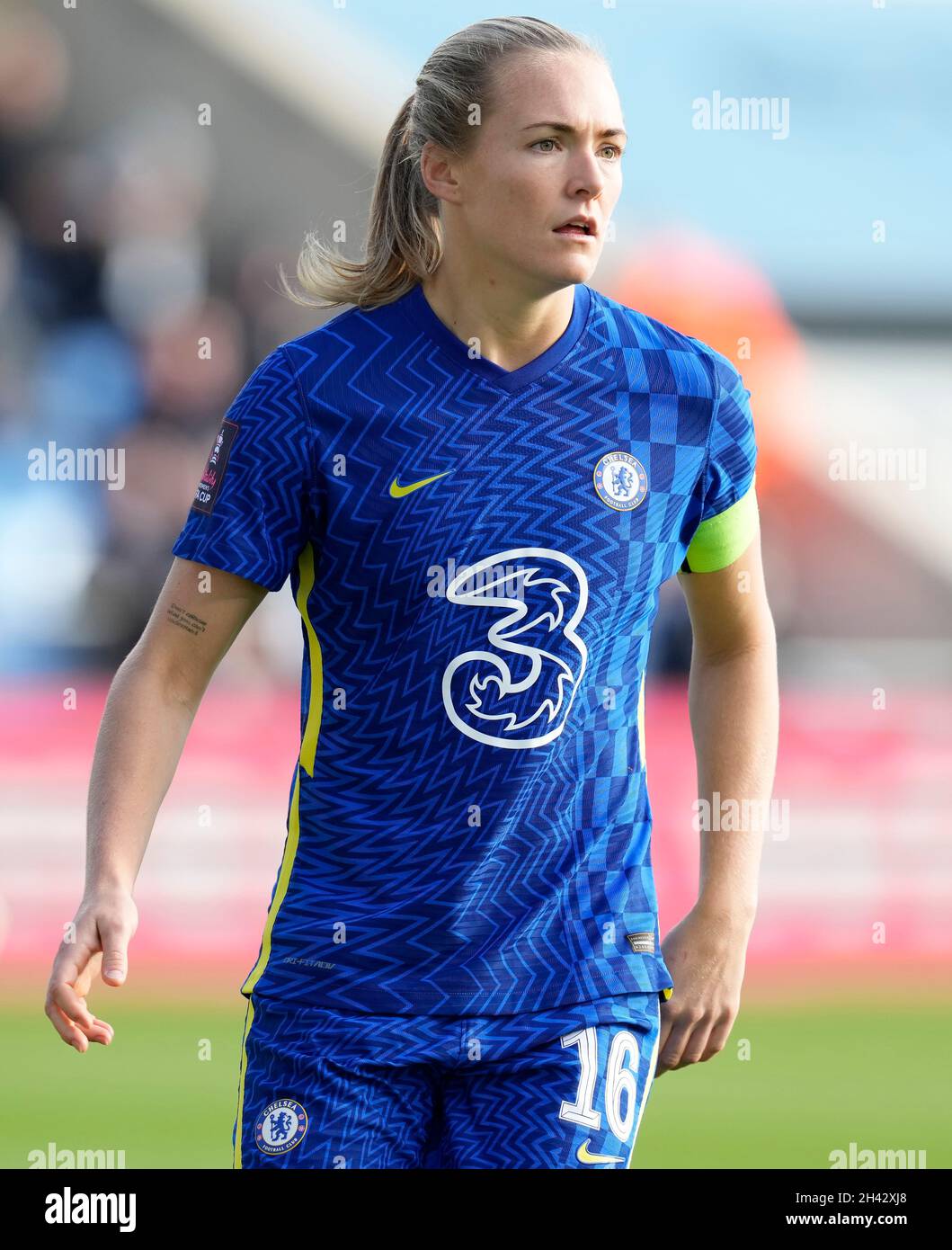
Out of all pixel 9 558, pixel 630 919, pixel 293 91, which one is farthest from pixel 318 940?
pixel 293 91

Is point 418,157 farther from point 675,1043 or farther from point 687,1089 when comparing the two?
point 687,1089

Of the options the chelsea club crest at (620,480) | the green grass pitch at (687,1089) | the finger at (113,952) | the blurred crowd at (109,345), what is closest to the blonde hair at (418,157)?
the chelsea club crest at (620,480)

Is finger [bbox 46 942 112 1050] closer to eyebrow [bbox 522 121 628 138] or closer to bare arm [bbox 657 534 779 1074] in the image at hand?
bare arm [bbox 657 534 779 1074]

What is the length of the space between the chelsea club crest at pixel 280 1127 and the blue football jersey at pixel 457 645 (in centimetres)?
15

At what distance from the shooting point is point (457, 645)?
8.57ft

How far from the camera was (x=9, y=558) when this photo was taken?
9.62 meters

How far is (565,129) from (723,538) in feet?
2.18

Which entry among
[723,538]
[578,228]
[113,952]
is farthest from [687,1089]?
[578,228]

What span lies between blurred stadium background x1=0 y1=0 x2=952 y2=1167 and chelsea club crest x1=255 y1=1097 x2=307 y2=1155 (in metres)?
2.65

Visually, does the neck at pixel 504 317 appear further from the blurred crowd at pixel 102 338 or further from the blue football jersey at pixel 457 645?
the blurred crowd at pixel 102 338

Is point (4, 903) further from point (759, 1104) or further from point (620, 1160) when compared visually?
point (620, 1160)

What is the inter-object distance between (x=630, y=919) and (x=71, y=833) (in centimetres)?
509

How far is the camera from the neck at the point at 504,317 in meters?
2.76

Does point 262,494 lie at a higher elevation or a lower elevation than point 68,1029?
higher
